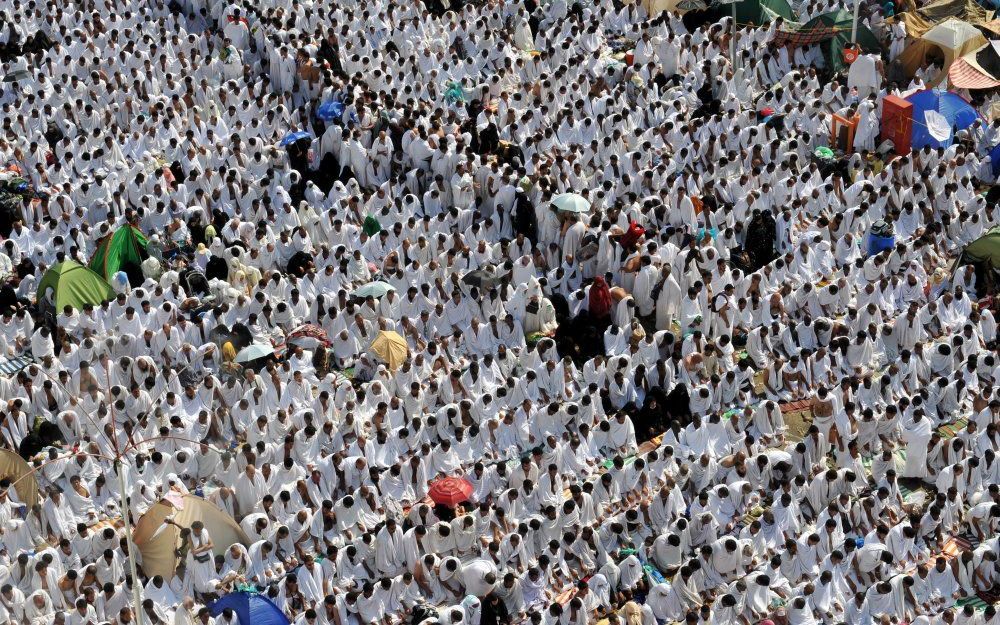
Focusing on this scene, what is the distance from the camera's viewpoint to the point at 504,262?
22.9m

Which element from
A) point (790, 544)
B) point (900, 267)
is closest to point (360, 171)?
point (900, 267)

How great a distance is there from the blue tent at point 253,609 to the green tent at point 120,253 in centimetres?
736

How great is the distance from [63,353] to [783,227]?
34.0ft

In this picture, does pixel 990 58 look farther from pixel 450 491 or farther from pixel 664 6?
pixel 450 491

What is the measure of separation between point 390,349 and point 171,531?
4.44 m

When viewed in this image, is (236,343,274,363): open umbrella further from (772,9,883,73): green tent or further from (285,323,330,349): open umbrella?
(772,9,883,73): green tent

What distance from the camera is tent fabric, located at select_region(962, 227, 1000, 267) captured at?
2245 cm

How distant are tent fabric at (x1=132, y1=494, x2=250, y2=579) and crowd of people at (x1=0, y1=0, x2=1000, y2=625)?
0.12 meters

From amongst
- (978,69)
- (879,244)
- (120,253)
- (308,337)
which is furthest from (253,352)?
(978,69)

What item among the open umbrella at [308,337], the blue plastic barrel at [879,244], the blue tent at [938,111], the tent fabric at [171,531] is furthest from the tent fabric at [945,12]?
the tent fabric at [171,531]

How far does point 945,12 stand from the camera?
1137 inches

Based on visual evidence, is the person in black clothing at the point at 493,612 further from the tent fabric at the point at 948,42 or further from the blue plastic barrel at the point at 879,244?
the tent fabric at the point at 948,42

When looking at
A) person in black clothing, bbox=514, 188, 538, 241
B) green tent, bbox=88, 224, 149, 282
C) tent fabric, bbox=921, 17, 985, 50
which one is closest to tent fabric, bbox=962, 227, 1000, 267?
tent fabric, bbox=921, 17, 985, 50

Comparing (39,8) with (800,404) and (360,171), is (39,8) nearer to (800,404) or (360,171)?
(360,171)
